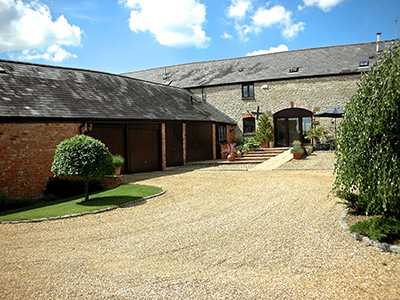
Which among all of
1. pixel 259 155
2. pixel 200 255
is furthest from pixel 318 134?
pixel 200 255

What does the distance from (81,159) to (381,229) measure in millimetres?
7063

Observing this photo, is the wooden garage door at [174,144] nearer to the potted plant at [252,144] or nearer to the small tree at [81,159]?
the potted plant at [252,144]

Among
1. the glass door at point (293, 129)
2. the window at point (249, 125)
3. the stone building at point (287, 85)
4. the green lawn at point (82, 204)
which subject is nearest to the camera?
the green lawn at point (82, 204)

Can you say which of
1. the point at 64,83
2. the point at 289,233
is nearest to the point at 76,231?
the point at 289,233

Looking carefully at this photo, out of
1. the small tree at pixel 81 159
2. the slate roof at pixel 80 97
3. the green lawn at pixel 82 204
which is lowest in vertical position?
the green lawn at pixel 82 204

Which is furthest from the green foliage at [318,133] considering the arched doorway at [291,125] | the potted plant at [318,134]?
the arched doorway at [291,125]

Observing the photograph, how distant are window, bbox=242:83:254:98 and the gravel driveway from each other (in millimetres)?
15163

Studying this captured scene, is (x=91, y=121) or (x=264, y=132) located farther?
(x=264, y=132)

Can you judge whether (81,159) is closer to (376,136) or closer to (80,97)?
(80,97)

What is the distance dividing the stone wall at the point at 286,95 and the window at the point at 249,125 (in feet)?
0.91

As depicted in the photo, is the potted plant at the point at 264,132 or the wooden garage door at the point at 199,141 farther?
the potted plant at the point at 264,132

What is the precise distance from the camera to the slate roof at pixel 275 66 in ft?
67.6

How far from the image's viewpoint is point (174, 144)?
17109mm

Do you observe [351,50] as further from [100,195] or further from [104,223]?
[104,223]
